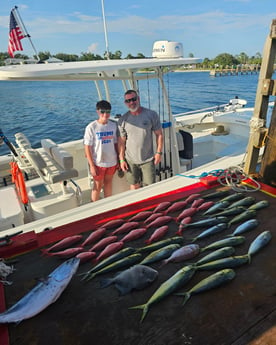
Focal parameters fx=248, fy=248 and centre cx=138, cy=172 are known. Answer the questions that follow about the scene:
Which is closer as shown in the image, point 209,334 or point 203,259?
point 209,334

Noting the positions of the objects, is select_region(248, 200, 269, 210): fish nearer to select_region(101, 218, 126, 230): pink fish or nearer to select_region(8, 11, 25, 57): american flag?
select_region(101, 218, 126, 230): pink fish

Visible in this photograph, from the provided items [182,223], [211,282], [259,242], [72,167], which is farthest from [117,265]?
[72,167]

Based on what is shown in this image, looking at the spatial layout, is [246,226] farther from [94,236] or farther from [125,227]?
[94,236]

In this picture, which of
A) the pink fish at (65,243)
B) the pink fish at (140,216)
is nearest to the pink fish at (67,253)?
the pink fish at (65,243)

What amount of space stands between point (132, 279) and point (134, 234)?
59cm

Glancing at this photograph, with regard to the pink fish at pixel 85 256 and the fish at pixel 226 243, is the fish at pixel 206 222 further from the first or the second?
the pink fish at pixel 85 256

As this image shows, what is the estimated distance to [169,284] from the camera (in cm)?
186

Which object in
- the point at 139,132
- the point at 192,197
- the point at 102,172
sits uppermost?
the point at 139,132

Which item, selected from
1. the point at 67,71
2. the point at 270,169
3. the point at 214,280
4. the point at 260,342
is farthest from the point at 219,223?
the point at 67,71

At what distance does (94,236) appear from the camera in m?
2.50

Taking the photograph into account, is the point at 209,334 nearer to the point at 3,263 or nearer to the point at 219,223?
the point at 219,223

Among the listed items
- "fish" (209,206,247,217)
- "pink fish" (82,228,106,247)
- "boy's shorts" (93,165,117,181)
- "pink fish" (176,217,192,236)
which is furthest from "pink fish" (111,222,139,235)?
"boy's shorts" (93,165,117,181)

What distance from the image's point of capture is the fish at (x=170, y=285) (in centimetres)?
174

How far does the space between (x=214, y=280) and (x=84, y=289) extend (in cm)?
99
